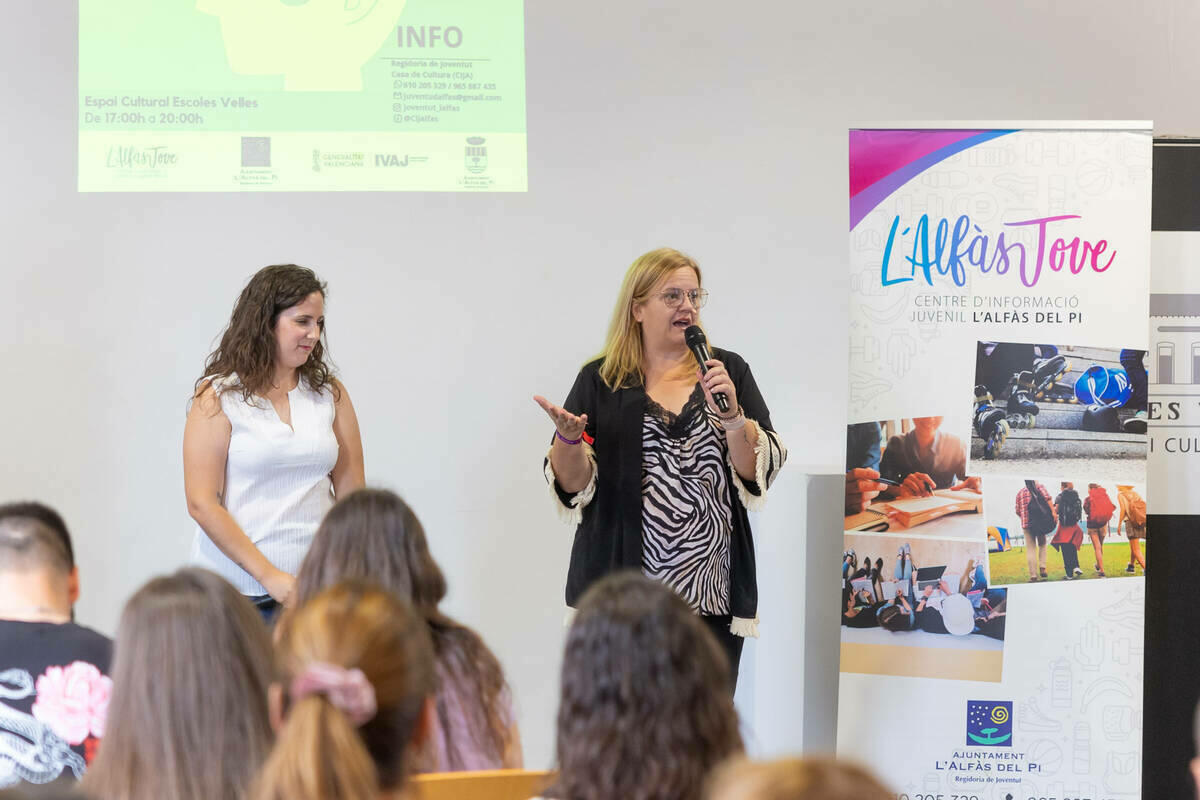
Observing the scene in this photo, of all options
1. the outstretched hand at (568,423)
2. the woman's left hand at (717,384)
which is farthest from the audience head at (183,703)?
the woman's left hand at (717,384)

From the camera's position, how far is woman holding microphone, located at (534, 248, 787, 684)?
2.75 meters

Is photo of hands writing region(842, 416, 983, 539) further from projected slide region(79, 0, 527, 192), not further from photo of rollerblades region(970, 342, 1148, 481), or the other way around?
projected slide region(79, 0, 527, 192)

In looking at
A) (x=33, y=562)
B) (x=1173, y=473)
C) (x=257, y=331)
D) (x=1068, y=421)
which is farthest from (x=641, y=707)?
(x=1173, y=473)

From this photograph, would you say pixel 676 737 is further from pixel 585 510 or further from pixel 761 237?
pixel 761 237

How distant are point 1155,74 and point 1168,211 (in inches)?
42.2

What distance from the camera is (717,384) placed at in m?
2.62

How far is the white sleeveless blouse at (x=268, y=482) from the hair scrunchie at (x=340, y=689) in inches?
65.9

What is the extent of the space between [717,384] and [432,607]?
1.05m

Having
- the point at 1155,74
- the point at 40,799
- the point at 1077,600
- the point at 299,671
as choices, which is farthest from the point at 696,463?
the point at 1155,74

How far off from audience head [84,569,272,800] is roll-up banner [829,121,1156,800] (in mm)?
2011

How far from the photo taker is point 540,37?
3.75 metres

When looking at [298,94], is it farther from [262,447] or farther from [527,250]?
[262,447]

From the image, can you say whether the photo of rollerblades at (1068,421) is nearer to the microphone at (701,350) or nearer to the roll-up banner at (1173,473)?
the roll-up banner at (1173,473)

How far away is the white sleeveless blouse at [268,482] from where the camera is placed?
273cm
